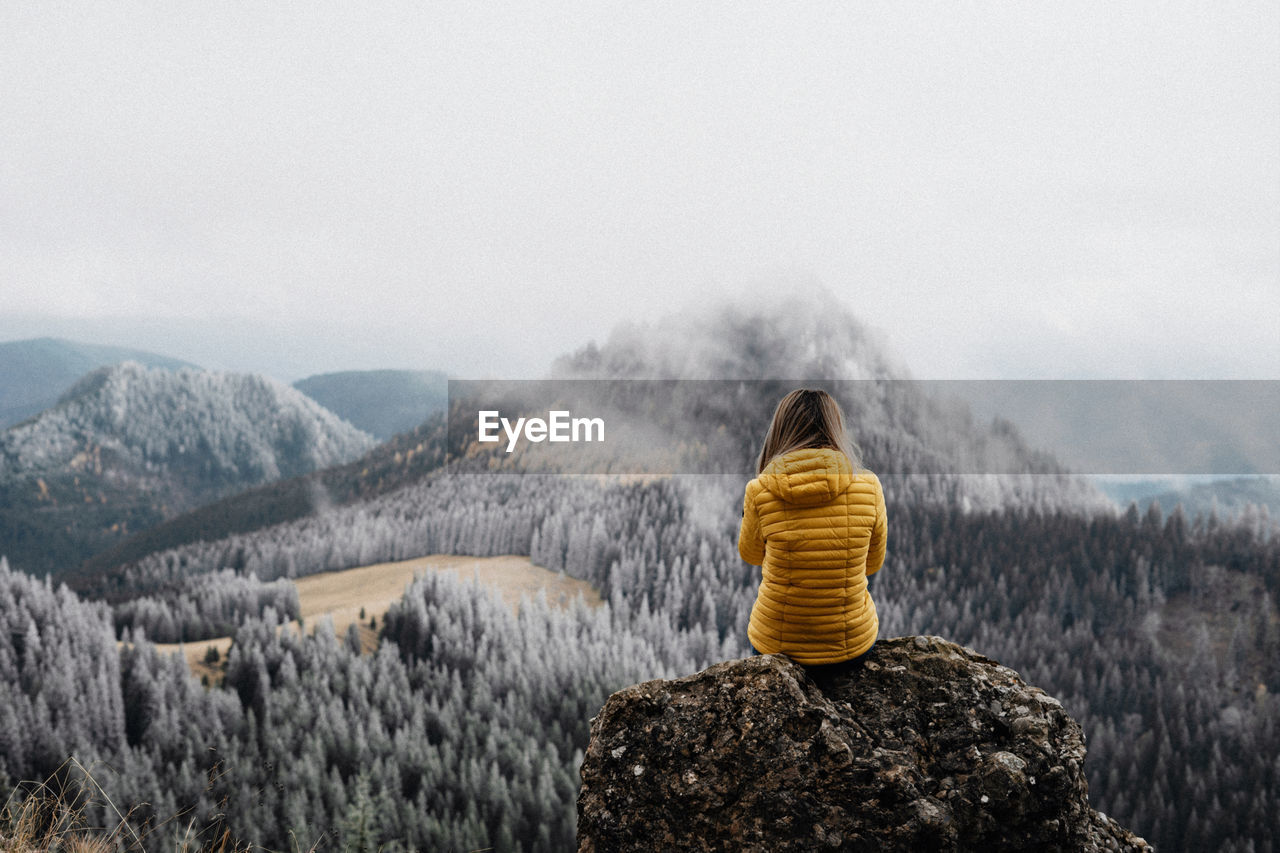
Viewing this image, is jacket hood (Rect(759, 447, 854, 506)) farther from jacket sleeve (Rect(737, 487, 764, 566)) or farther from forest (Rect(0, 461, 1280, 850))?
forest (Rect(0, 461, 1280, 850))

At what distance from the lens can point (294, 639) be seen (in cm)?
5041

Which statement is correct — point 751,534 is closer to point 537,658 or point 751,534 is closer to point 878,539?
point 878,539

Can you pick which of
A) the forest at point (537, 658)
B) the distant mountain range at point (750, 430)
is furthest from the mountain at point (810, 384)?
the forest at point (537, 658)

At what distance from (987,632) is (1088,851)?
287 ft

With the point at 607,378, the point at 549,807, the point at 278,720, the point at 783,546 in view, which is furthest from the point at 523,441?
the point at 783,546

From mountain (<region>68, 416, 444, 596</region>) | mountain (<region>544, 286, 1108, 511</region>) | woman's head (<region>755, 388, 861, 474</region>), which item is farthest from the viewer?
mountain (<region>68, 416, 444, 596</region>)

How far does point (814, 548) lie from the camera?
7793 millimetres

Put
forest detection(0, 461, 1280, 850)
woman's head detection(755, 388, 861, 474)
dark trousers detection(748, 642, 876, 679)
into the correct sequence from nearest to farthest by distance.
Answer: woman's head detection(755, 388, 861, 474) < dark trousers detection(748, 642, 876, 679) < forest detection(0, 461, 1280, 850)

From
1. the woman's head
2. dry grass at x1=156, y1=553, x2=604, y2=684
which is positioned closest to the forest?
dry grass at x1=156, y1=553, x2=604, y2=684

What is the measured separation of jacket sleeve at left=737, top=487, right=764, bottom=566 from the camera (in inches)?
328

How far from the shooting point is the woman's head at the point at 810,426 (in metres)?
7.87

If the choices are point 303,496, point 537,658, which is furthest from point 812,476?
point 303,496

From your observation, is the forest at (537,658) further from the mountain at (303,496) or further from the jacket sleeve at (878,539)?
the mountain at (303,496)

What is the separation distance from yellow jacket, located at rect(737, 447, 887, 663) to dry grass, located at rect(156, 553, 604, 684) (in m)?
55.2
